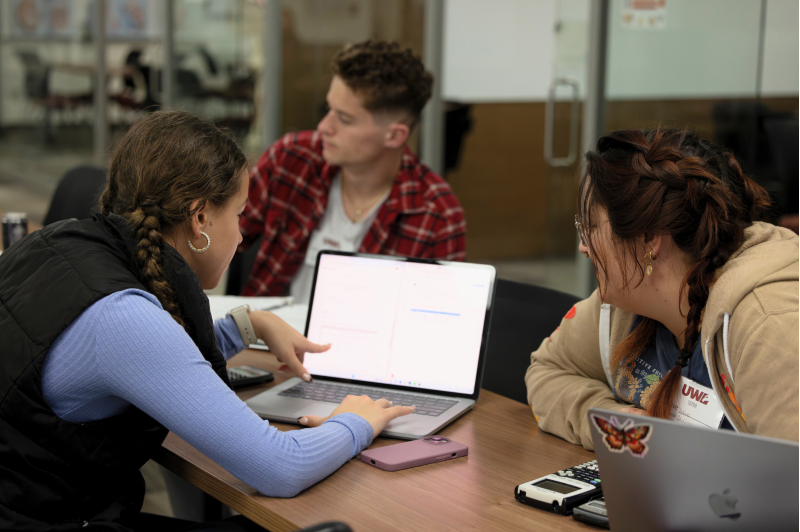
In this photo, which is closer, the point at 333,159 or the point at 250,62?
the point at 333,159

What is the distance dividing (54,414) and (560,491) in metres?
0.72

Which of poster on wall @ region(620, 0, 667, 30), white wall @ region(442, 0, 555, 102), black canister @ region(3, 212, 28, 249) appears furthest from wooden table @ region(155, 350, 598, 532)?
white wall @ region(442, 0, 555, 102)

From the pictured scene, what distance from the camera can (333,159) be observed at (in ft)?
7.82

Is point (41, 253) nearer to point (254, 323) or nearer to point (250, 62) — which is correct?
point (254, 323)

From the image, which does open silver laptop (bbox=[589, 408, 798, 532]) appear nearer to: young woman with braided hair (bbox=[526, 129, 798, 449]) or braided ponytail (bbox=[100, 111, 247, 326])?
young woman with braided hair (bbox=[526, 129, 798, 449])

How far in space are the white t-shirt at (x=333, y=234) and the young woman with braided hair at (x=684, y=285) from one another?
3.81ft

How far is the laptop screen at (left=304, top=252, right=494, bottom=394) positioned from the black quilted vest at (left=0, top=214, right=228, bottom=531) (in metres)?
0.43

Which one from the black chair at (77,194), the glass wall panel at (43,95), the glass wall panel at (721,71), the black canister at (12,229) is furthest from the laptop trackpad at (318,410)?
the glass wall panel at (43,95)

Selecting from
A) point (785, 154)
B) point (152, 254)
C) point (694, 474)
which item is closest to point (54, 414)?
point (152, 254)

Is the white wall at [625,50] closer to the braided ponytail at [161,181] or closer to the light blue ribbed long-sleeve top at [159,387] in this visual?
the braided ponytail at [161,181]

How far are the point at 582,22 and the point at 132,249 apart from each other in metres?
2.89

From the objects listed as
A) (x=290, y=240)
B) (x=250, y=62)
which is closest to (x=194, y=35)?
(x=250, y=62)

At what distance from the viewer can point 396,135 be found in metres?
2.39

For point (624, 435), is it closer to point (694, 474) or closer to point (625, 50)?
point (694, 474)
